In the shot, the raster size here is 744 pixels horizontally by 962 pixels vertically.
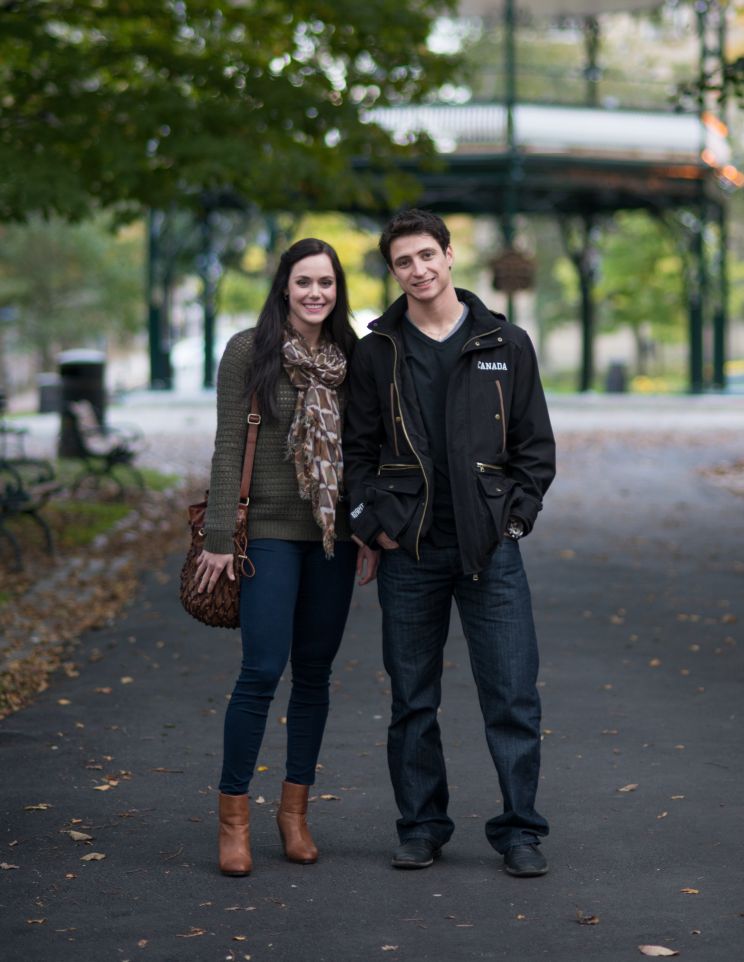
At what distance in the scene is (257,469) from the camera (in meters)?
5.01

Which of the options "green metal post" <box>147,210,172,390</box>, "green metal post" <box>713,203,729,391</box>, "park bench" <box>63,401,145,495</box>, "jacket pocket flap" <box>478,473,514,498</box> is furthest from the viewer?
"green metal post" <box>713,203,729,391</box>

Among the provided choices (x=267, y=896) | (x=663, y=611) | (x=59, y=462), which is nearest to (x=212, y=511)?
(x=267, y=896)

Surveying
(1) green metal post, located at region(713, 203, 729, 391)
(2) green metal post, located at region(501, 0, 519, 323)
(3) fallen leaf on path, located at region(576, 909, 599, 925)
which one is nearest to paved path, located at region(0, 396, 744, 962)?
(3) fallen leaf on path, located at region(576, 909, 599, 925)

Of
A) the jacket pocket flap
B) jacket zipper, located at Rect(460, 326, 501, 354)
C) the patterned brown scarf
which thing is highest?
jacket zipper, located at Rect(460, 326, 501, 354)

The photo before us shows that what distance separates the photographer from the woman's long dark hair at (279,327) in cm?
495

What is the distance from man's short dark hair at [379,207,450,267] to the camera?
16.1 ft

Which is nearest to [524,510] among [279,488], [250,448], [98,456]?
[279,488]

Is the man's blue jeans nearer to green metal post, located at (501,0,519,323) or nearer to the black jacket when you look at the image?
the black jacket

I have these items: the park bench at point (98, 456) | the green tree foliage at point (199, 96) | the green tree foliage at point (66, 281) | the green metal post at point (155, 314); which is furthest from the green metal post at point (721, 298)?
the green tree foliage at point (199, 96)

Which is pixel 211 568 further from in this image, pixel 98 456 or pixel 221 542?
pixel 98 456

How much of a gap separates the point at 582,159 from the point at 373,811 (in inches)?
1052

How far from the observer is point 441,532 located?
197 inches

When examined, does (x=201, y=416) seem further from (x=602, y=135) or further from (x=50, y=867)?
(x=50, y=867)

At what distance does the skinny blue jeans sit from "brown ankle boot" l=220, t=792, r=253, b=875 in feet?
0.12
